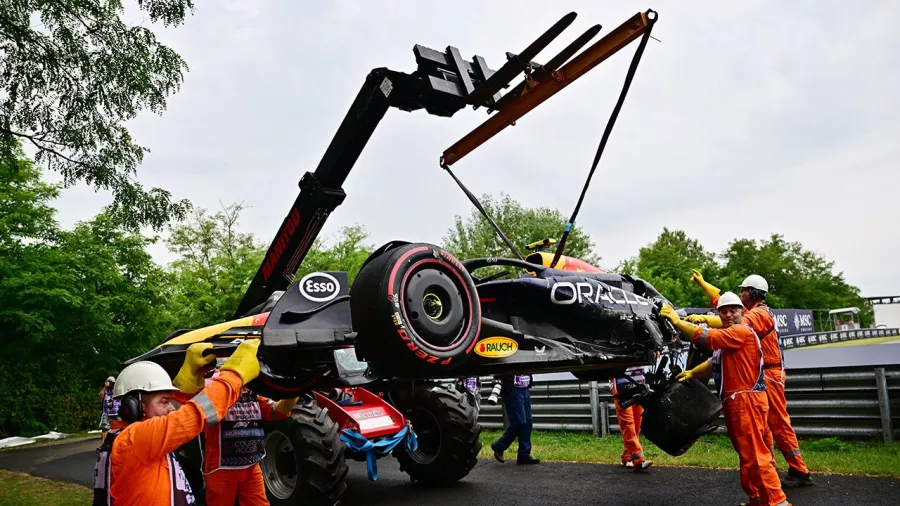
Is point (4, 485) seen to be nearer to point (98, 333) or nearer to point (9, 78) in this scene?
point (9, 78)

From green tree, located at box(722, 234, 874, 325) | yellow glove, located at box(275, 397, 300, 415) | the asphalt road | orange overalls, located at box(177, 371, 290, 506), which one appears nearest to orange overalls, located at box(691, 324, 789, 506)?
the asphalt road

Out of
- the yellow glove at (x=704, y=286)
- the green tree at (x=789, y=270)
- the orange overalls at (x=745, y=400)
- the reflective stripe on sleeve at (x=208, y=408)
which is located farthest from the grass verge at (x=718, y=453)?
the green tree at (x=789, y=270)

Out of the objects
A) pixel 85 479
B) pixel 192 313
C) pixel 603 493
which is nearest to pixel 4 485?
pixel 85 479

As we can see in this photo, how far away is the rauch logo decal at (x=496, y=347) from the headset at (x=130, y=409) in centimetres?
184

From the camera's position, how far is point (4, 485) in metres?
10.3

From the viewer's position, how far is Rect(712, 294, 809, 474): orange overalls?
249 inches

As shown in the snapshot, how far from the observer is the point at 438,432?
7883 millimetres

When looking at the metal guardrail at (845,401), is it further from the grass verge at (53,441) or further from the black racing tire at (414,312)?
the grass verge at (53,441)

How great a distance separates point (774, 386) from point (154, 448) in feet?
19.7

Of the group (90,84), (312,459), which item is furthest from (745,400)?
(90,84)

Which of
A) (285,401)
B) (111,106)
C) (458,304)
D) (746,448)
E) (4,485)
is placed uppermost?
(111,106)

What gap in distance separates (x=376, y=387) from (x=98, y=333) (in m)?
16.5

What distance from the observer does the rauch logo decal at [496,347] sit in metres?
4.02

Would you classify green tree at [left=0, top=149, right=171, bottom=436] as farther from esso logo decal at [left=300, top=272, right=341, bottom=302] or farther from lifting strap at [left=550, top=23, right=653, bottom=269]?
lifting strap at [left=550, top=23, right=653, bottom=269]
